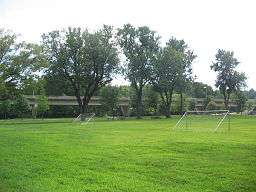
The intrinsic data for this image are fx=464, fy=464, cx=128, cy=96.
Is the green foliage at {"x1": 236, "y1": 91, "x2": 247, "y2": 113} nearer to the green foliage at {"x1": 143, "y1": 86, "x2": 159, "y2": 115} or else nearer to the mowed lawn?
the green foliage at {"x1": 143, "y1": 86, "x2": 159, "y2": 115}

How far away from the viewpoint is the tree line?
60.4m

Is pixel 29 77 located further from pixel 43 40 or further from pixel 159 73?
pixel 159 73

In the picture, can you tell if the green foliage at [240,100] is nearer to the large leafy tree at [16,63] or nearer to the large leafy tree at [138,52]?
the large leafy tree at [138,52]

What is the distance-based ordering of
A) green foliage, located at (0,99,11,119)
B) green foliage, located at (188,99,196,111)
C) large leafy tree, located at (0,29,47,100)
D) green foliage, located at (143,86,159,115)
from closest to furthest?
large leafy tree, located at (0,29,47,100)
green foliage, located at (0,99,11,119)
green foliage, located at (143,86,159,115)
green foliage, located at (188,99,196,111)

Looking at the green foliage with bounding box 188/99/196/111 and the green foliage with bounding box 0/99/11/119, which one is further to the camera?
the green foliage with bounding box 188/99/196/111

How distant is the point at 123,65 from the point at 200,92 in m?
81.0

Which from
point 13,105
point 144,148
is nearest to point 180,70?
point 13,105

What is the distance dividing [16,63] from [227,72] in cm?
5236

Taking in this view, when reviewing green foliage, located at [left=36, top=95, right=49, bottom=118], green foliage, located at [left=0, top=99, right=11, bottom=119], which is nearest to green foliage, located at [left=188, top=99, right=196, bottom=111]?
green foliage, located at [left=36, top=95, right=49, bottom=118]

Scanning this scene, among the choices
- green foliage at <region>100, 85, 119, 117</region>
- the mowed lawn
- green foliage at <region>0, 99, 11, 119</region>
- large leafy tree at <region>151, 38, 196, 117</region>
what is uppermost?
large leafy tree at <region>151, 38, 196, 117</region>

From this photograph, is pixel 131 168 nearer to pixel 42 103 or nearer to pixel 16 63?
pixel 16 63

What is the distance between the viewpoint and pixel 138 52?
8012cm

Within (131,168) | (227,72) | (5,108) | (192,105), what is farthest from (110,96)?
(131,168)

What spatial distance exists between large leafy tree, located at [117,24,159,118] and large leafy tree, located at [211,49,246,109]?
2147 centimetres
